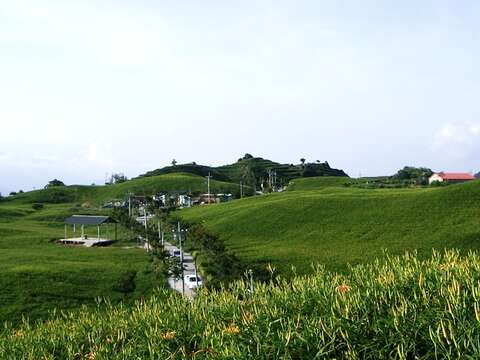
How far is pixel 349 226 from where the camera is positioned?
77812mm

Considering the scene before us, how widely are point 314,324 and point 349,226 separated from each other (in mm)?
73368

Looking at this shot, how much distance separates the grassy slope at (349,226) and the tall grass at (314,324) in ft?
145

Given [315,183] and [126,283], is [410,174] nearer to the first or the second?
[315,183]

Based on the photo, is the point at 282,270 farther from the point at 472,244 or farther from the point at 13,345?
the point at 13,345

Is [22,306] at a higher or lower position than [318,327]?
lower

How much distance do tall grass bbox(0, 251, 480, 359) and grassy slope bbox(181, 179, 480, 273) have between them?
4417 centimetres

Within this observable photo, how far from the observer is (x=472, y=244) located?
5847 centimetres

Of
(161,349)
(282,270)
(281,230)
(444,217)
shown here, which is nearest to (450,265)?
(161,349)

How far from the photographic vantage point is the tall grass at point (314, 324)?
5.77 metres

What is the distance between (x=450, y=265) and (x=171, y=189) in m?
181

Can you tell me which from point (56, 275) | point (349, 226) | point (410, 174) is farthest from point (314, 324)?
point (410, 174)

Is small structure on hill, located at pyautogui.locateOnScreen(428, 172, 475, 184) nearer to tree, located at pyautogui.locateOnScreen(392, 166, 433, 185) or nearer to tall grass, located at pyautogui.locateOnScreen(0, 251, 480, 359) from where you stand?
tree, located at pyautogui.locateOnScreen(392, 166, 433, 185)

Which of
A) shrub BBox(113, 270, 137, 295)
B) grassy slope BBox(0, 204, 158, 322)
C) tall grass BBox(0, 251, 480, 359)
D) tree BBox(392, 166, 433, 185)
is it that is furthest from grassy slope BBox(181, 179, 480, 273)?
tree BBox(392, 166, 433, 185)

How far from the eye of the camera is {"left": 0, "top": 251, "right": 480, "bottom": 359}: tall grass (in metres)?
5.77
